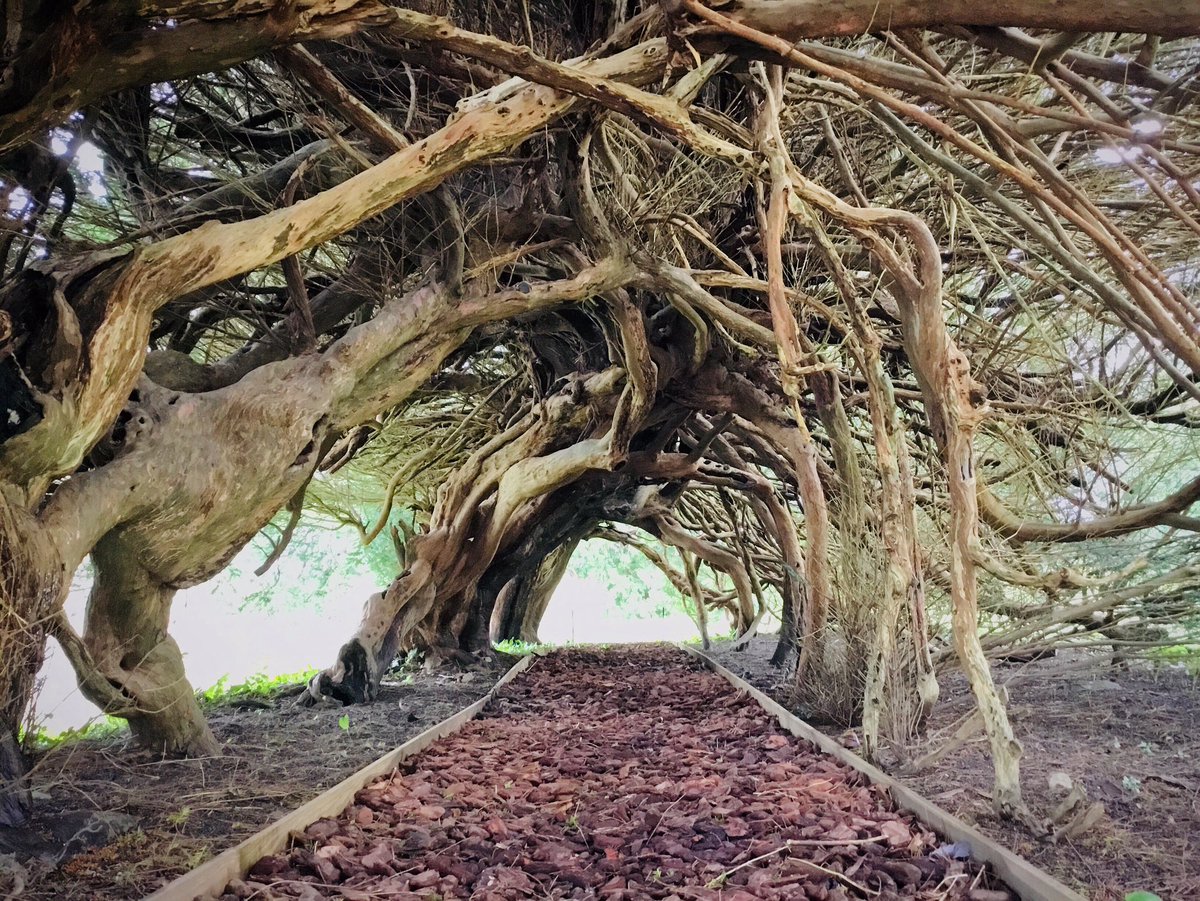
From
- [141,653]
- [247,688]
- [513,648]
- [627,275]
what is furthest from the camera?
[513,648]

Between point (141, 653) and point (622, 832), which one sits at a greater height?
point (141, 653)

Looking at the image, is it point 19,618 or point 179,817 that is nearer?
point 19,618

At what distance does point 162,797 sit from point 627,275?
3268 mm

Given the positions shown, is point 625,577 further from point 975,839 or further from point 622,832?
point 975,839

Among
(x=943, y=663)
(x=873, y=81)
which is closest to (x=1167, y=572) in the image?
(x=943, y=663)

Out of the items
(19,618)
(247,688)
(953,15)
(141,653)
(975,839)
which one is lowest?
(247,688)

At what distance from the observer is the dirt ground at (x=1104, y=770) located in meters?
1.83

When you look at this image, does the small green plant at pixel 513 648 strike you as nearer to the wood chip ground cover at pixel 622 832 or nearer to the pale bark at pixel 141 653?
the wood chip ground cover at pixel 622 832

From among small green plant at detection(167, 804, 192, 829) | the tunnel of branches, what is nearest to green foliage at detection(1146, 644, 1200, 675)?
the tunnel of branches

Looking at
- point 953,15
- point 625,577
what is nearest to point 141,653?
point 953,15

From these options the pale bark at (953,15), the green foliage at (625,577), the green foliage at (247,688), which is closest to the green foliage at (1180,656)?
the pale bark at (953,15)

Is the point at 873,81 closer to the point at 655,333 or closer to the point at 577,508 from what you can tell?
the point at 655,333

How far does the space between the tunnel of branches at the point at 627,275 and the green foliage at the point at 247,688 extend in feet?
2.63

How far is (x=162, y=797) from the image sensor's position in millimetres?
2430
